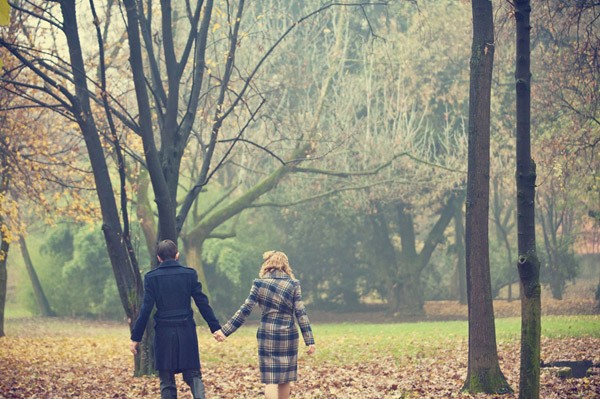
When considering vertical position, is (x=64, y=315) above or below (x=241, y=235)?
below

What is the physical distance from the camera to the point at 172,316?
28.2 feet

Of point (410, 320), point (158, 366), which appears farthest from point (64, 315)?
point (158, 366)

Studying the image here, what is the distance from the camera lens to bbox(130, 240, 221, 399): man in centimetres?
853

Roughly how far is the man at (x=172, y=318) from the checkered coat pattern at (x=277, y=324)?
1.65 feet

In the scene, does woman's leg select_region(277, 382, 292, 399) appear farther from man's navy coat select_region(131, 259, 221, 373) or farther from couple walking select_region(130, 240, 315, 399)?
man's navy coat select_region(131, 259, 221, 373)

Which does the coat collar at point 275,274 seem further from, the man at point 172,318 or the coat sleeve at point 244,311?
the man at point 172,318

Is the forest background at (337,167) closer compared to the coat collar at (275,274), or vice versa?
the coat collar at (275,274)

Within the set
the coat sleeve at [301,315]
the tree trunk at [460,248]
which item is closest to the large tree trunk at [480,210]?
the coat sleeve at [301,315]

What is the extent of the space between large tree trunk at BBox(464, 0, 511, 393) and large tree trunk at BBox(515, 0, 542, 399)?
2.41 meters

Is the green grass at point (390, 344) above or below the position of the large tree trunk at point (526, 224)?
below

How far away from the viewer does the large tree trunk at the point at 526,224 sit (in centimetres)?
879

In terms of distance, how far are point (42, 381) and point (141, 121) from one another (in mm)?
4288

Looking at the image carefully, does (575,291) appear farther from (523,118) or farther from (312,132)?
(523,118)

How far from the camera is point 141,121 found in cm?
1309
